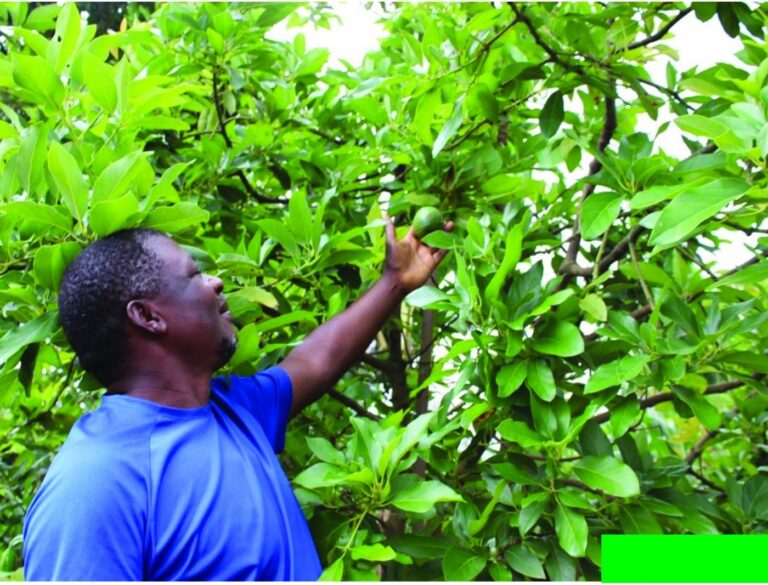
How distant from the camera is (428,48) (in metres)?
1.89

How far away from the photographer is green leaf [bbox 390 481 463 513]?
59.7 inches

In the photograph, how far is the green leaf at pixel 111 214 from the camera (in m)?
1.48

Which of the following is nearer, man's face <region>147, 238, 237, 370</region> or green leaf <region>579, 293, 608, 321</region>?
man's face <region>147, 238, 237, 370</region>

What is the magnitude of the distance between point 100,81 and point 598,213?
3.36 feet

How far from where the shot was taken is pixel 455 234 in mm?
2094

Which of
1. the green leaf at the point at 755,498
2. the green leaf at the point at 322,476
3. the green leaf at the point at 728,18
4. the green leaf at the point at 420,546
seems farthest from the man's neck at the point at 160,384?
the green leaf at the point at 728,18

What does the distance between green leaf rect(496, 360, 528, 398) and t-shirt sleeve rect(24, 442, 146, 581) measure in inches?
26.2

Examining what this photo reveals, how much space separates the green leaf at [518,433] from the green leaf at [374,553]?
297 millimetres

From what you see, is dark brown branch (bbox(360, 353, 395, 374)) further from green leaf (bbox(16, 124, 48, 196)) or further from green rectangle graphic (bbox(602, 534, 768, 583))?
green leaf (bbox(16, 124, 48, 196))

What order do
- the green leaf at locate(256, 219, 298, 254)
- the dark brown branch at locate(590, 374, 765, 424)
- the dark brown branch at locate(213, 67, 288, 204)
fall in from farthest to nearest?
1. the dark brown branch at locate(213, 67, 288, 204)
2. the dark brown branch at locate(590, 374, 765, 424)
3. the green leaf at locate(256, 219, 298, 254)

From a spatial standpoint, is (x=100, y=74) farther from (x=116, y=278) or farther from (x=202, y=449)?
(x=202, y=449)

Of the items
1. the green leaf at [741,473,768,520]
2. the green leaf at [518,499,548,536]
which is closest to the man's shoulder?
the green leaf at [518,499,548,536]

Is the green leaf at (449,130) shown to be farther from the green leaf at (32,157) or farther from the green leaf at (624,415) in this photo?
the green leaf at (32,157)

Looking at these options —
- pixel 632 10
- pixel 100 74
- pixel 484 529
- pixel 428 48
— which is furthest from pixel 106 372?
pixel 632 10
